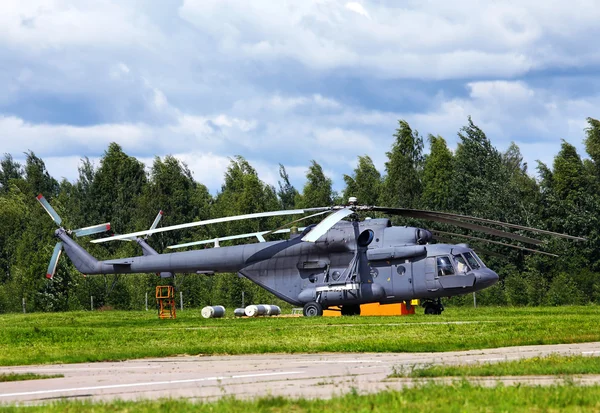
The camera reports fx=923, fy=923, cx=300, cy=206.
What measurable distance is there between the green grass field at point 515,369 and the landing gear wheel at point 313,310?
2273 centimetres

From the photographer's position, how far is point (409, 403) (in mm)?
9742

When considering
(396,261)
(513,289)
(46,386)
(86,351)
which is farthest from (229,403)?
(513,289)

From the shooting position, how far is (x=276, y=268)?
38312 mm

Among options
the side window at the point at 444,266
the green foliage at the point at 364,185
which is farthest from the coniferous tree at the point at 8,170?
the side window at the point at 444,266

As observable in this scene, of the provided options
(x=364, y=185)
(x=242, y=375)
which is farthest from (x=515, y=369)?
(x=364, y=185)

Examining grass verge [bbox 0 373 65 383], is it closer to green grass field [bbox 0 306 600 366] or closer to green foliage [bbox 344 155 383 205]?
green grass field [bbox 0 306 600 366]

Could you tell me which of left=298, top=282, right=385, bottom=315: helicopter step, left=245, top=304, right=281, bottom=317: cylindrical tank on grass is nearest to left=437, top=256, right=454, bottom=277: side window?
left=298, top=282, right=385, bottom=315: helicopter step

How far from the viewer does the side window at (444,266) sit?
36.0m

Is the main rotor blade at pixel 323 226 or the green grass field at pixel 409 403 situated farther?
the main rotor blade at pixel 323 226

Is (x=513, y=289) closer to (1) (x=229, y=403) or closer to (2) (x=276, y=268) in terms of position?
(2) (x=276, y=268)

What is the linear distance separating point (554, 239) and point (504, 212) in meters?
4.43

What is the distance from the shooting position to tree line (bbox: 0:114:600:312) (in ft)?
212

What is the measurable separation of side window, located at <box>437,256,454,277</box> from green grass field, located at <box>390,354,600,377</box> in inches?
844

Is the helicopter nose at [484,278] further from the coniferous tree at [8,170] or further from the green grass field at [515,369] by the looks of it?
the coniferous tree at [8,170]
